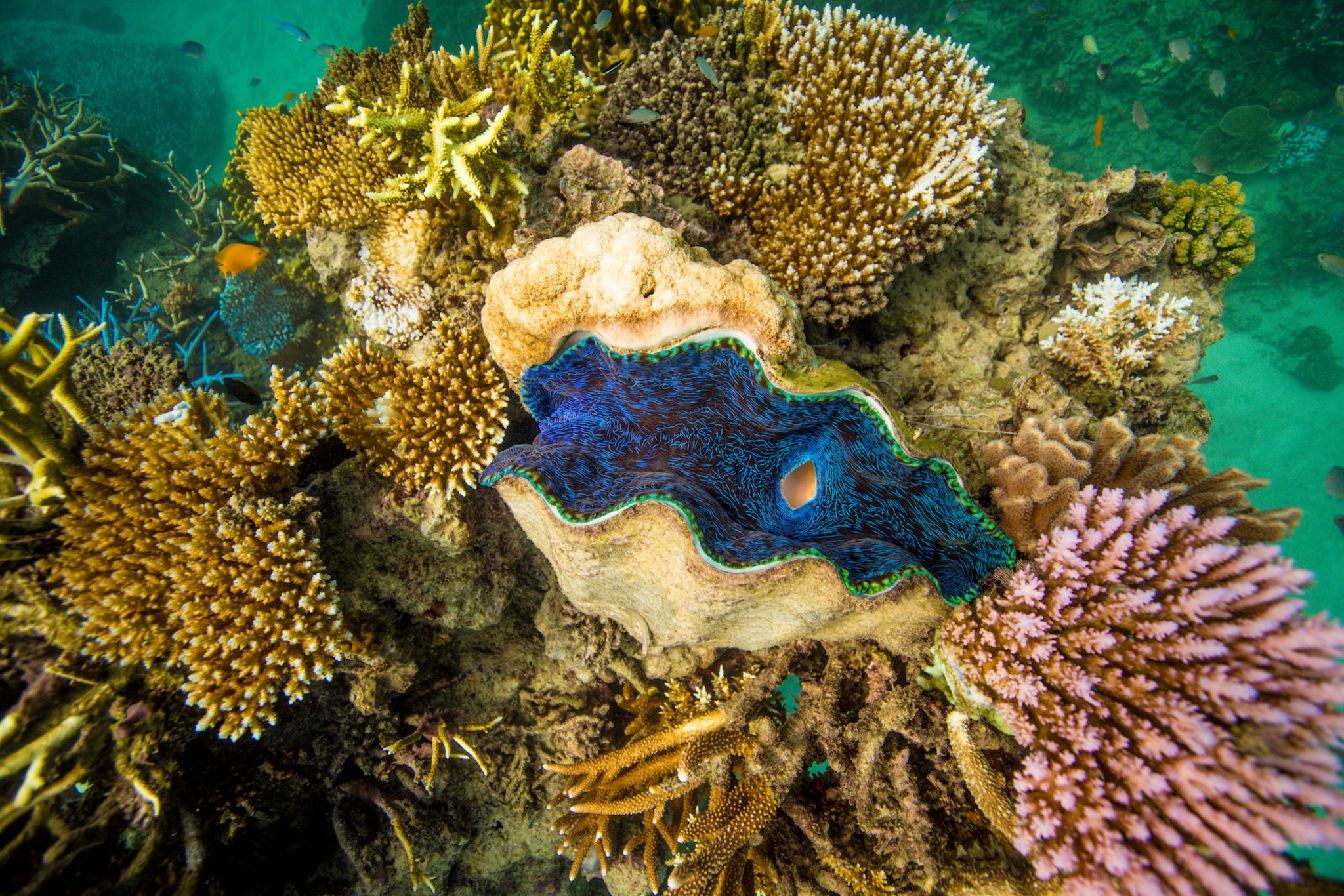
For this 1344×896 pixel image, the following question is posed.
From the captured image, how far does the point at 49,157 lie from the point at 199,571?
10.5 metres

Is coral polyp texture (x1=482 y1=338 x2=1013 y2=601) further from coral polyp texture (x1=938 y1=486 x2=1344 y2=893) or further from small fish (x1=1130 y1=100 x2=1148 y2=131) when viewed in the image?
small fish (x1=1130 y1=100 x2=1148 y2=131)

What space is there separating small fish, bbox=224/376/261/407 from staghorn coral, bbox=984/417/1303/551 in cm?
451

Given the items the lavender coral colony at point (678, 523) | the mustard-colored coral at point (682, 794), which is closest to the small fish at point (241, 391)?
the lavender coral colony at point (678, 523)

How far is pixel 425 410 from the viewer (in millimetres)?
2797

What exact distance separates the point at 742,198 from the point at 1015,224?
6.24 feet

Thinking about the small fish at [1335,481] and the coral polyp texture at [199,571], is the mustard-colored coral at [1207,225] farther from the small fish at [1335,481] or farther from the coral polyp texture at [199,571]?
the coral polyp texture at [199,571]

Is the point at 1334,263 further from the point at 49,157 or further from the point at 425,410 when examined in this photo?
the point at 49,157

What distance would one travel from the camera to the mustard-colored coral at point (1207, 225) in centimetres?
401

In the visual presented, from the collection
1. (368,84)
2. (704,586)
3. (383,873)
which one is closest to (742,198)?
(704,586)

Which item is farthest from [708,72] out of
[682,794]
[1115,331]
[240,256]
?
[682,794]

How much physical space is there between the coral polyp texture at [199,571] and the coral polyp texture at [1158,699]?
3177 mm

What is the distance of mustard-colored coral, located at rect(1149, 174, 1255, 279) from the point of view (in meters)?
4.01

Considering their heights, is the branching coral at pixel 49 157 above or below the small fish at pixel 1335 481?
above

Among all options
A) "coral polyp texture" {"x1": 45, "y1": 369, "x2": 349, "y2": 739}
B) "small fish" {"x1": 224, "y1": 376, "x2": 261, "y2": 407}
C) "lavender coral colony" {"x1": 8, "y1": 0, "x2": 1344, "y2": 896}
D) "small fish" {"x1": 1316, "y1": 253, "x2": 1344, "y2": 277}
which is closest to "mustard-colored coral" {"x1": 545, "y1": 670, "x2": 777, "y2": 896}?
"lavender coral colony" {"x1": 8, "y1": 0, "x2": 1344, "y2": 896}
